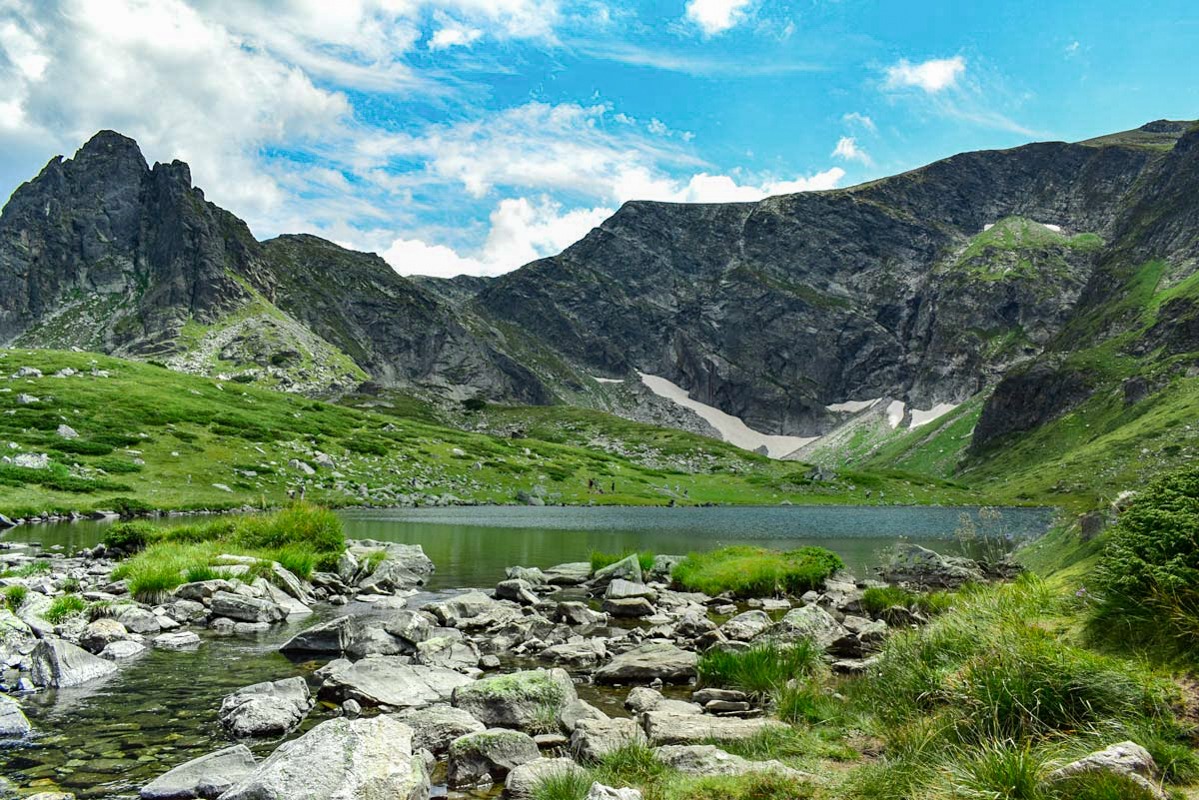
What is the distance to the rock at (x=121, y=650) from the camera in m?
16.7

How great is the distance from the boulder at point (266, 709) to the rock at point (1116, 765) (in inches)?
456

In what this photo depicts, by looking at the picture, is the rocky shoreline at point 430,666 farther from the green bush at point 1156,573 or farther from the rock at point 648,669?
the green bush at point 1156,573

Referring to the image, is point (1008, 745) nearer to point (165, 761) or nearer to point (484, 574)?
point (165, 761)

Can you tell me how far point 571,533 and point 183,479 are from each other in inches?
1581

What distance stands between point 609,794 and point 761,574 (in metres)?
25.2

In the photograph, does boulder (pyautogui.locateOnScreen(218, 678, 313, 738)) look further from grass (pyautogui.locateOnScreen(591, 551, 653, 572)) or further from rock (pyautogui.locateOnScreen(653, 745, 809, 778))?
grass (pyautogui.locateOnScreen(591, 551, 653, 572))

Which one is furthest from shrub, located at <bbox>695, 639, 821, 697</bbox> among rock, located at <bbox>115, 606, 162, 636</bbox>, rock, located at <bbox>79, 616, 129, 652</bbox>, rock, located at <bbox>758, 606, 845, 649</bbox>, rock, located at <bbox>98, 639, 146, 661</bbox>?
rock, located at <bbox>115, 606, 162, 636</bbox>

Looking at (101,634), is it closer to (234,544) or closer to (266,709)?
(266,709)

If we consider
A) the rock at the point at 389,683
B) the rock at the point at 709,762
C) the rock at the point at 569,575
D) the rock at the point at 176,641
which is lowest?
the rock at the point at 569,575

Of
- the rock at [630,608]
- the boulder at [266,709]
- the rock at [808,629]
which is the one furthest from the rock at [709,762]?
the rock at [630,608]

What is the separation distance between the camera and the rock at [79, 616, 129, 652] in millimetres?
17219

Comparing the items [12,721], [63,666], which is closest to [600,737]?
[12,721]

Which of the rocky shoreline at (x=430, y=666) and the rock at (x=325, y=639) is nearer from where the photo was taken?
the rocky shoreline at (x=430, y=666)

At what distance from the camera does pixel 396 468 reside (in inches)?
4008
